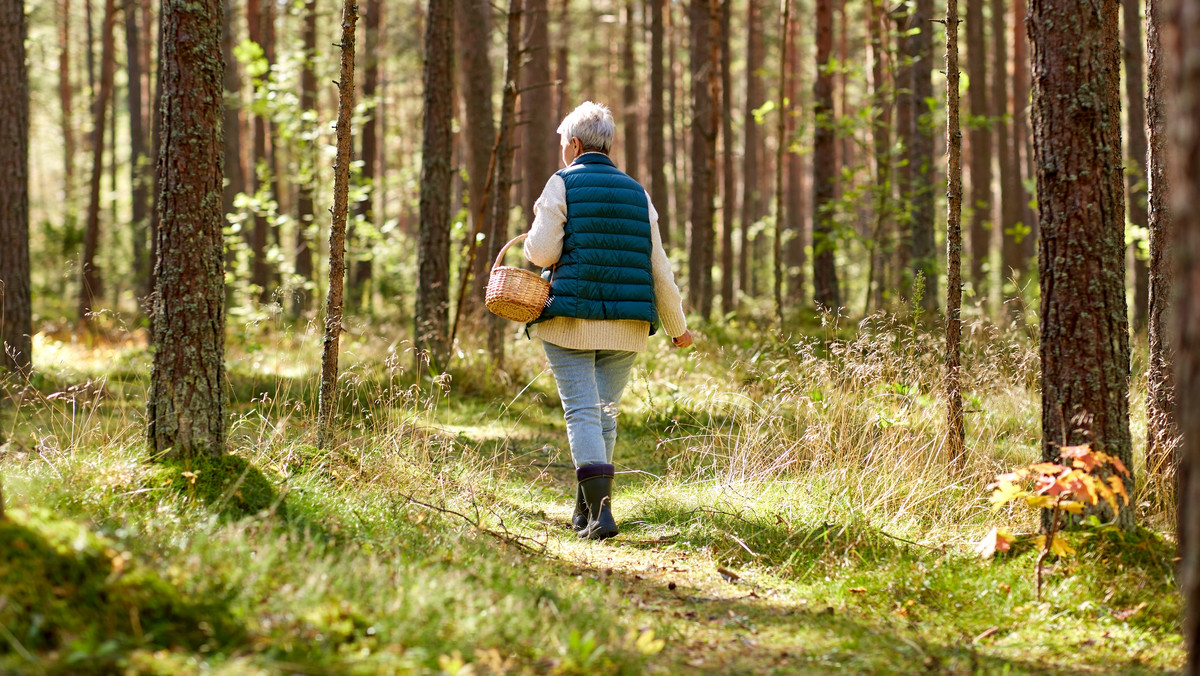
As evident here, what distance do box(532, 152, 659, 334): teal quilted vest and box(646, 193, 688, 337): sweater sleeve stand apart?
0.16m

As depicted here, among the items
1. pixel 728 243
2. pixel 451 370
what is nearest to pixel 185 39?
pixel 451 370

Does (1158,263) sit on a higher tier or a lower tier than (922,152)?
lower

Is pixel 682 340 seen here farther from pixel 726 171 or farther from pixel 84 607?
pixel 726 171

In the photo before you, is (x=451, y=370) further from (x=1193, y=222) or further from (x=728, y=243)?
(x=728, y=243)

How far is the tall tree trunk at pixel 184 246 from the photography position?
3.91 meters

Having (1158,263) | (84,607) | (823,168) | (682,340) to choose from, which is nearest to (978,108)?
(823,168)

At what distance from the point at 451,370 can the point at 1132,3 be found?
377 inches

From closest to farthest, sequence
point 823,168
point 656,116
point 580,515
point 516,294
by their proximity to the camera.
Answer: point 516,294, point 580,515, point 823,168, point 656,116

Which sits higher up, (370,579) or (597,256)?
(597,256)

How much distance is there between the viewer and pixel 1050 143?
3.69m

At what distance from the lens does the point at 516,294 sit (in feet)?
14.1

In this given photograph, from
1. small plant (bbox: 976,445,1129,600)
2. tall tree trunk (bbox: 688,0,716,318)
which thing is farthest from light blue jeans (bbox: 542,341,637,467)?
tall tree trunk (bbox: 688,0,716,318)

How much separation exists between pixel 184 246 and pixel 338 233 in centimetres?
112

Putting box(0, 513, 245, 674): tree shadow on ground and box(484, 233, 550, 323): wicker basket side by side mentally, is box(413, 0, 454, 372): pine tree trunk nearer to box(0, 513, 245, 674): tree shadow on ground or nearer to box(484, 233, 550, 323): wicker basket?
box(484, 233, 550, 323): wicker basket
